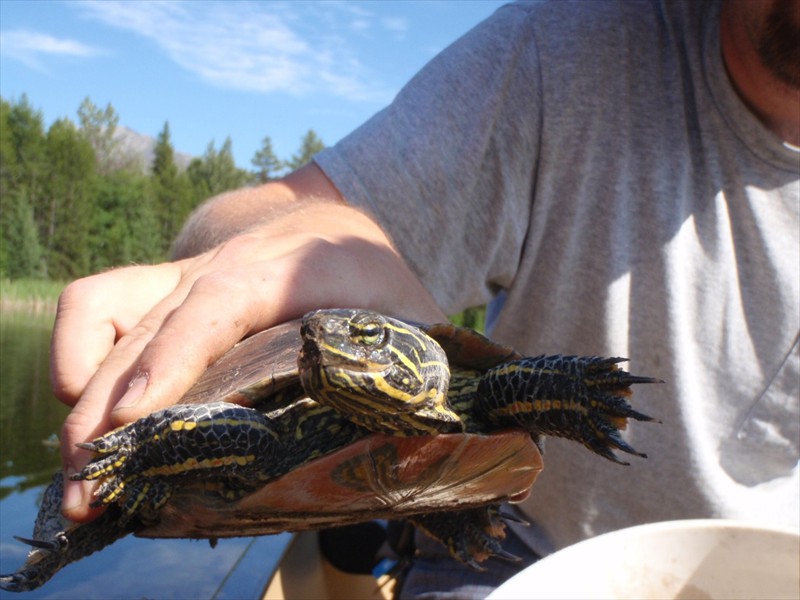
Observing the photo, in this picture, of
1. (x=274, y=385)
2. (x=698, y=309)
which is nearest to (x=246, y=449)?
(x=274, y=385)

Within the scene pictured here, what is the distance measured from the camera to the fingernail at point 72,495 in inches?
63.6

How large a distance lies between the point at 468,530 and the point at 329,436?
2.52 feet

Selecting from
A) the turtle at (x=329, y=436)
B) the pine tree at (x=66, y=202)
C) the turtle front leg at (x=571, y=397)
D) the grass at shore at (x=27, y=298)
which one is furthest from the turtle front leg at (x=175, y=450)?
the pine tree at (x=66, y=202)

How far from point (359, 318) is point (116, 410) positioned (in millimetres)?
627

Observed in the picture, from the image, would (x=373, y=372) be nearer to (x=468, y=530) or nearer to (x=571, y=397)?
(x=571, y=397)

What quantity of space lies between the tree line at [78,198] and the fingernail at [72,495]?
1052 cm

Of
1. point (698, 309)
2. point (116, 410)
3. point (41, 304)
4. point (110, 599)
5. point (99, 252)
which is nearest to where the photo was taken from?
point (110, 599)

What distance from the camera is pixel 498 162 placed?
2842mm

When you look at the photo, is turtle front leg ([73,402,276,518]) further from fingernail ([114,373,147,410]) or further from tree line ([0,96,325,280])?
tree line ([0,96,325,280])

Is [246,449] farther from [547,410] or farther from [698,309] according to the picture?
[698,309]

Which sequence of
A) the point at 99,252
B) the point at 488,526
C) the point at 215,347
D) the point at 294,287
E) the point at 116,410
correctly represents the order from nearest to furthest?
the point at 116,410
the point at 215,347
the point at 294,287
the point at 488,526
the point at 99,252

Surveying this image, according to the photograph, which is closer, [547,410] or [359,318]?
[359,318]

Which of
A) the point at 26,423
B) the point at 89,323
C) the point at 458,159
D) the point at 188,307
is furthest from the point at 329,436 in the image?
the point at 458,159

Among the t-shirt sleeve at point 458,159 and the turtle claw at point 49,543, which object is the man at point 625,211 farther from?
the turtle claw at point 49,543
